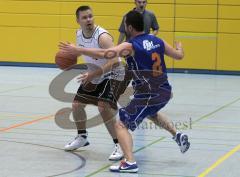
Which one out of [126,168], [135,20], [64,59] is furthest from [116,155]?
[135,20]

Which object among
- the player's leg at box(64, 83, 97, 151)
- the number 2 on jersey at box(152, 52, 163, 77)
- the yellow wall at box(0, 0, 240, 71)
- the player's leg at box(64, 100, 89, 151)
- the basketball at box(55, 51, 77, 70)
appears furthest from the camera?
the yellow wall at box(0, 0, 240, 71)

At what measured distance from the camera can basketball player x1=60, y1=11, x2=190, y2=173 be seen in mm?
6070

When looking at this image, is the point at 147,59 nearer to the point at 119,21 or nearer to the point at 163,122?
the point at 163,122

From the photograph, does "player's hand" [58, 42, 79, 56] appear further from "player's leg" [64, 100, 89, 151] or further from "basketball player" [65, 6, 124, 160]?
"player's leg" [64, 100, 89, 151]

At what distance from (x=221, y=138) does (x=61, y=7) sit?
414 inches

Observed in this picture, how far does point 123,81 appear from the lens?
729 centimetres

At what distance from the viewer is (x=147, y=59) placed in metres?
6.16

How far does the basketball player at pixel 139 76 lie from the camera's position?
19.9 feet

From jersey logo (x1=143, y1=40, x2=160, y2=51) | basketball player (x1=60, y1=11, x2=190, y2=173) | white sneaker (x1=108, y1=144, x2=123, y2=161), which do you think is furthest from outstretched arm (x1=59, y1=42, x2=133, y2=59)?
white sneaker (x1=108, y1=144, x2=123, y2=161)

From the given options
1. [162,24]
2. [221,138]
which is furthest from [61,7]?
[221,138]

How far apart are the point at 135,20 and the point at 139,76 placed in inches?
23.9

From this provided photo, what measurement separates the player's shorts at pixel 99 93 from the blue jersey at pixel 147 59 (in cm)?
55

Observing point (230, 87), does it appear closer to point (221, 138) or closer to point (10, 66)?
point (221, 138)

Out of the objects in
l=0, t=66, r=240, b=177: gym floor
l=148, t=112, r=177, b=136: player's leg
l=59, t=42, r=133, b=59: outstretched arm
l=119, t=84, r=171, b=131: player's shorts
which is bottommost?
l=0, t=66, r=240, b=177: gym floor
